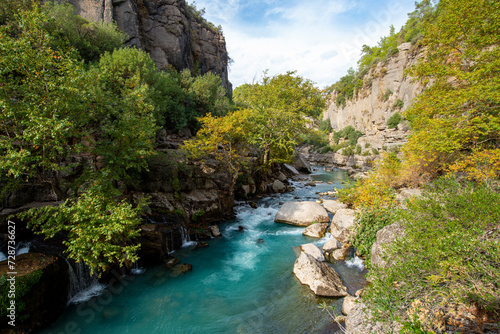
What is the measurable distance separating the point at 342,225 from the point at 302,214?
2.86 m

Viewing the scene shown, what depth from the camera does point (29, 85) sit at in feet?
20.1

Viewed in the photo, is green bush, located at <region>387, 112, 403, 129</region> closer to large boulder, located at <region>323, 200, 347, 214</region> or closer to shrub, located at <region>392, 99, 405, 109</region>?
shrub, located at <region>392, 99, 405, 109</region>

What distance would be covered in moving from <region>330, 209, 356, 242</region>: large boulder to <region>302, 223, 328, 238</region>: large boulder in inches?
19.5

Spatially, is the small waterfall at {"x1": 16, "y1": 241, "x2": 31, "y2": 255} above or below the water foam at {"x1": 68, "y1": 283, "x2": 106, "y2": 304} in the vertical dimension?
above

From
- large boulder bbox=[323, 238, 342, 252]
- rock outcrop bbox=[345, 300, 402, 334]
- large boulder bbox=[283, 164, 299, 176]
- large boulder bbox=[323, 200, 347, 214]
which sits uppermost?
large boulder bbox=[283, 164, 299, 176]

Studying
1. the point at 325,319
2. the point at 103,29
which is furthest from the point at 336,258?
the point at 103,29

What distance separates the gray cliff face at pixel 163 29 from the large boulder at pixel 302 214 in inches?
925

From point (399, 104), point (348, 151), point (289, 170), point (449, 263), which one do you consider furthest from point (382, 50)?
point (449, 263)

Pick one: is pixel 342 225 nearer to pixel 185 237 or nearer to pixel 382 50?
pixel 185 237

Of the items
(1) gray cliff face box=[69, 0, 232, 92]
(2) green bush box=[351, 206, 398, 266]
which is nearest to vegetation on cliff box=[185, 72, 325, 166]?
(2) green bush box=[351, 206, 398, 266]

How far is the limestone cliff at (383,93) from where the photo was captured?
37250 mm

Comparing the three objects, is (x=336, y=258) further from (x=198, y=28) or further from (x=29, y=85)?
(x=198, y=28)

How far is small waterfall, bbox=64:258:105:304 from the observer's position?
701cm

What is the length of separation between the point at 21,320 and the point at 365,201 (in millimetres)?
12340
